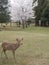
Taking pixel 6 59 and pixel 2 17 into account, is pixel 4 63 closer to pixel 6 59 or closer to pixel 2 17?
pixel 6 59

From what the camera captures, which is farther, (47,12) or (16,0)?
(16,0)

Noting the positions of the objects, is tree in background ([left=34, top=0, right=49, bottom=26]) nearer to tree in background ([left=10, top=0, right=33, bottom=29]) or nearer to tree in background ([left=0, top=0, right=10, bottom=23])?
tree in background ([left=10, top=0, right=33, bottom=29])

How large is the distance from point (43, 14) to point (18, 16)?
303 inches

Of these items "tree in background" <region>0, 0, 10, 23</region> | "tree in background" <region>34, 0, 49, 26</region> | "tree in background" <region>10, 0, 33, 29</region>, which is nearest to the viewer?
"tree in background" <region>0, 0, 10, 23</region>

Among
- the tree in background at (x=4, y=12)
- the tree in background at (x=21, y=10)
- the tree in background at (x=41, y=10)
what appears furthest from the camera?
the tree in background at (x=21, y=10)

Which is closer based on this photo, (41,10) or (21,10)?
(41,10)

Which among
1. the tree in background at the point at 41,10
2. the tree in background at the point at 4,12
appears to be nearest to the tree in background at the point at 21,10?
the tree in background at the point at 41,10

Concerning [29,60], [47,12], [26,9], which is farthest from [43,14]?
[29,60]

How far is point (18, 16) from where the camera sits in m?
53.8

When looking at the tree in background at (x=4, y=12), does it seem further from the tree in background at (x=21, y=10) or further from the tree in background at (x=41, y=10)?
the tree in background at (x=41, y=10)

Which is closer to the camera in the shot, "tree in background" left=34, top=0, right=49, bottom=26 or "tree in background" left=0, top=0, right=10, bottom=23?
"tree in background" left=0, top=0, right=10, bottom=23

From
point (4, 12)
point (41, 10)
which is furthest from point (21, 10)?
point (4, 12)

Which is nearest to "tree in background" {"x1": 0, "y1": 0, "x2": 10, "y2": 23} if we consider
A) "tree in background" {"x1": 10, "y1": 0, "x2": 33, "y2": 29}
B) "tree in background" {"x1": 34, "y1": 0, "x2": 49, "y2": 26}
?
"tree in background" {"x1": 10, "y1": 0, "x2": 33, "y2": 29}

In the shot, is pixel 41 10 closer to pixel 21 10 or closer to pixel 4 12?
pixel 21 10
